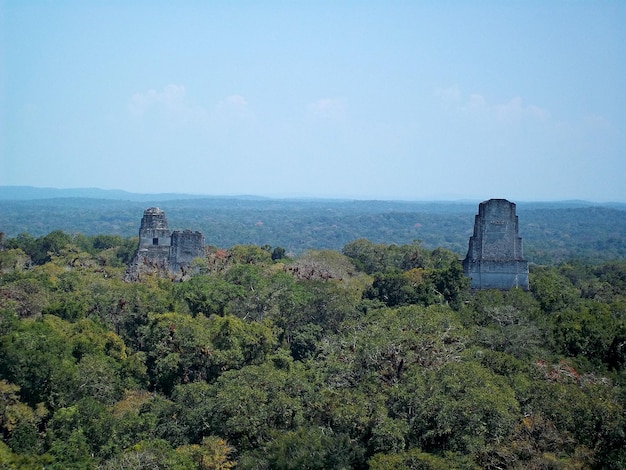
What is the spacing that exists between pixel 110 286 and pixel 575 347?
17598 millimetres

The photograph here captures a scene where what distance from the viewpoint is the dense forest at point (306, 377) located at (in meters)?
16.8

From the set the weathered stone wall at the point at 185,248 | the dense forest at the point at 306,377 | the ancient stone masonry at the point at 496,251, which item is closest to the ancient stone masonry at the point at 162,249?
the weathered stone wall at the point at 185,248

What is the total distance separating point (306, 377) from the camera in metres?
21.3

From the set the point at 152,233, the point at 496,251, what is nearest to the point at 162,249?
the point at 152,233

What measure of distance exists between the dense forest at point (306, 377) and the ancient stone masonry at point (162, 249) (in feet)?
24.4

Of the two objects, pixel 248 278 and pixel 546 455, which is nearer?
pixel 546 455

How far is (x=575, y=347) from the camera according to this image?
24828mm

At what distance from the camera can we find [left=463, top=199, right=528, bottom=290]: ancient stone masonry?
3250 cm

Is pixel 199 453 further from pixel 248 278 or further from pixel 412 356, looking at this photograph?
pixel 248 278

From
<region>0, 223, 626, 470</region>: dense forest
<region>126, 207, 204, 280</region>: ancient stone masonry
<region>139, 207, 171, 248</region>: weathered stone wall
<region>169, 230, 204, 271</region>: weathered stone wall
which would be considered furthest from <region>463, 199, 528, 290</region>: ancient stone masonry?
<region>139, 207, 171, 248</region>: weathered stone wall

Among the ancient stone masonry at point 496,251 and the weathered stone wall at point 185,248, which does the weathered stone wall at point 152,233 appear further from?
the ancient stone masonry at point 496,251

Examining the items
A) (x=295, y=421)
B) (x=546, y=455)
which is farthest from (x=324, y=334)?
(x=546, y=455)

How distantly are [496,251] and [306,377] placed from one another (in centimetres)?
1365

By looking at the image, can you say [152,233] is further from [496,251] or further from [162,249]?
[496,251]
